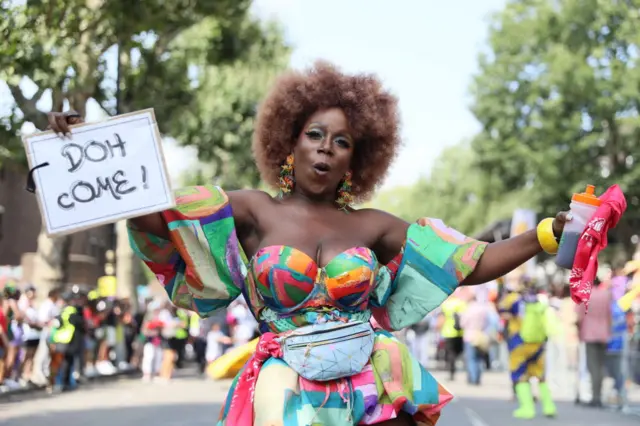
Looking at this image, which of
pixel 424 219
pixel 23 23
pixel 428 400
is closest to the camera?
pixel 428 400

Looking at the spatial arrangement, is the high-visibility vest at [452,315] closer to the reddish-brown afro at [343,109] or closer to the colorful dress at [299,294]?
the reddish-brown afro at [343,109]

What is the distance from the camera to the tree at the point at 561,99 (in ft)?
111

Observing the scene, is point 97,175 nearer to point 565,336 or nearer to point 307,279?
point 307,279

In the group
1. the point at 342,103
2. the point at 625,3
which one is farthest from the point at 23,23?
the point at 625,3

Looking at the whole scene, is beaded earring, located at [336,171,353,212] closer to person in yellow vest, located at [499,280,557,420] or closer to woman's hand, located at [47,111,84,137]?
woman's hand, located at [47,111,84,137]

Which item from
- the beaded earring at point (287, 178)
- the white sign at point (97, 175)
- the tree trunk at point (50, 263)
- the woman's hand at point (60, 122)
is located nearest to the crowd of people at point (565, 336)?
the beaded earring at point (287, 178)

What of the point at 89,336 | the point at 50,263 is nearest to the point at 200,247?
the point at 89,336

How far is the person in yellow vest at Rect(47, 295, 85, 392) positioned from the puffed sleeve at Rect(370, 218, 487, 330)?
1492 cm

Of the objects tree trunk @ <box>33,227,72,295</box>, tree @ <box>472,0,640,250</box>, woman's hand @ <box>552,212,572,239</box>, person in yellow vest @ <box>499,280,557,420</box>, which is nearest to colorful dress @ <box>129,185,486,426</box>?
woman's hand @ <box>552,212,572,239</box>

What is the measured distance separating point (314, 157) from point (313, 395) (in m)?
0.89

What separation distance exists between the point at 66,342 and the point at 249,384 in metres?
15.0

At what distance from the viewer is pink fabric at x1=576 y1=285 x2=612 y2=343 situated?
1523 cm

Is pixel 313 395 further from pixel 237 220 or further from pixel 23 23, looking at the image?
pixel 23 23

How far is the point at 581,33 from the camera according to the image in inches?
1371
